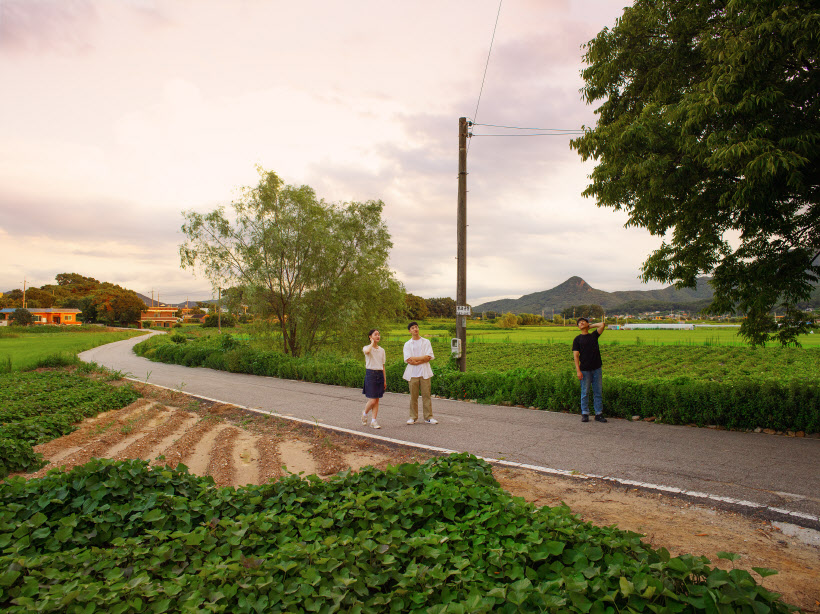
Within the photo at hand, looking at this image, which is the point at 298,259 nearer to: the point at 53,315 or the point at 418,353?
the point at 418,353

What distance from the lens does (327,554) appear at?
9.97 ft

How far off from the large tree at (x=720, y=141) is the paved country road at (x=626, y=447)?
7.90ft

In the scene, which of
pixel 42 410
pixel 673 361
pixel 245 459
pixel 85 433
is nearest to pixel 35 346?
pixel 42 410

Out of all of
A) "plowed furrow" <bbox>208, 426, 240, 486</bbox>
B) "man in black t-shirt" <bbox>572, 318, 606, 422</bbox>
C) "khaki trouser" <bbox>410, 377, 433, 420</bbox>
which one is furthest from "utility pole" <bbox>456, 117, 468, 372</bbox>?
"plowed furrow" <bbox>208, 426, 240, 486</bbox>

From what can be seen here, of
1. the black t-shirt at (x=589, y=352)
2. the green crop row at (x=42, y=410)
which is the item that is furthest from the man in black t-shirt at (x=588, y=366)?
the green crop row at (x=42, y=410)

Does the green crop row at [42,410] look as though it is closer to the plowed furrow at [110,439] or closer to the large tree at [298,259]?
the plowed furrow at [110,439]

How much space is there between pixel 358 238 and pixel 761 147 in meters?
20.2

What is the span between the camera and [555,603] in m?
2.42

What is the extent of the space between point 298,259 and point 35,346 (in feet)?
99.5

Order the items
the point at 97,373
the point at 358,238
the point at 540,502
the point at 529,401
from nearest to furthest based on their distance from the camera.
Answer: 1. the point at 540,502
2. the point at 529,401
3. the point at 97,373
4. the point at 358,238

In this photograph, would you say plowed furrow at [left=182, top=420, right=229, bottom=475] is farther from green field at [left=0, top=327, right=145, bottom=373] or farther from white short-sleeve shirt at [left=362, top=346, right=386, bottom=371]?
Answer: green field at [left=0, top=327, right=145, bottom=373]

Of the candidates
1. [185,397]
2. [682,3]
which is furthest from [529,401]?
[185,397]

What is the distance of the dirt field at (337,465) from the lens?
152 inches

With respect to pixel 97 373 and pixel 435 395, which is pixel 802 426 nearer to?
pixel 435 395
